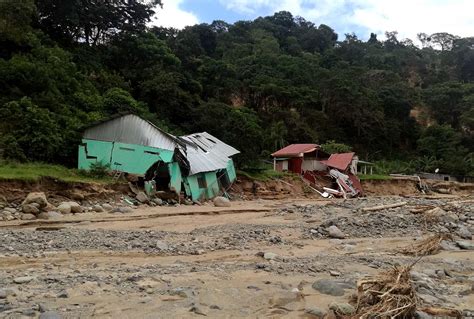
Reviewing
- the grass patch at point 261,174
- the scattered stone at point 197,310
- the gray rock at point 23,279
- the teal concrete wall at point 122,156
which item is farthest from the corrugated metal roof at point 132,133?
the scattered stone at point 197,310

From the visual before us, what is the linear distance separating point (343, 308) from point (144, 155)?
1764cm

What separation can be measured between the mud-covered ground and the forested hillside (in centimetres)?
1182

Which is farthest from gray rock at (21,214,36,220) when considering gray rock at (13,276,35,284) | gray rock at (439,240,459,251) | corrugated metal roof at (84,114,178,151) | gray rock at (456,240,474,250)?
gray rock at (456,240,474,250)

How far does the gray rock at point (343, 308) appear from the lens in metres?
6.86

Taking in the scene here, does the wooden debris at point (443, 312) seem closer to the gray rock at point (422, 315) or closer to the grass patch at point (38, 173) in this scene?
the gray rock at point (422, 315)

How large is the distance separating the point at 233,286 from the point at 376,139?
5440 centimetres

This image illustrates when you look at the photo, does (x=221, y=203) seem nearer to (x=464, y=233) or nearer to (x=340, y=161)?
(x=464, y=233)

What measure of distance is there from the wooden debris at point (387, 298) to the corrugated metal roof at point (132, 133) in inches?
667

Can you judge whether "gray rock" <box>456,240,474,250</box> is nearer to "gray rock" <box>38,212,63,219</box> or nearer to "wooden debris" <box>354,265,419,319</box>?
"wooden debris" <box>354,265,419,319</box>

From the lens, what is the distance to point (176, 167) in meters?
23.1

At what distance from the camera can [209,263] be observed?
10.2m

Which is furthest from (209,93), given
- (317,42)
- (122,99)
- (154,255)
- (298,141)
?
(154,255)

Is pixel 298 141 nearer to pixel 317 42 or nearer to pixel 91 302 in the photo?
pixel 317 42

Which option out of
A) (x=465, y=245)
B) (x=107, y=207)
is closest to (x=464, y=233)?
(x=465, y=245)
